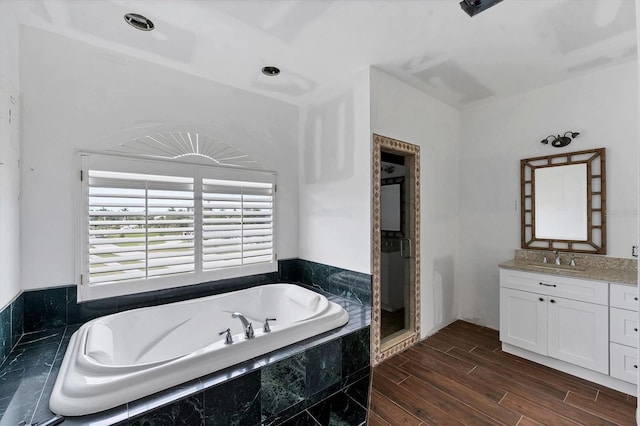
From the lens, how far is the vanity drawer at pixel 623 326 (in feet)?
6.62

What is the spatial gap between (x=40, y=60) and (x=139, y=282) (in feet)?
5.47

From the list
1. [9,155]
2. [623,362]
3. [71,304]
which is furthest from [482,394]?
[9,155]

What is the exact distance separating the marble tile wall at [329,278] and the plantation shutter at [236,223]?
0.29 m

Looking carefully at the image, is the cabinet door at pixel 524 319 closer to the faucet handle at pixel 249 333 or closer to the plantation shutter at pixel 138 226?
the faucet handle at pixel 249 333

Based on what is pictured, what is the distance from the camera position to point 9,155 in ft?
5.30

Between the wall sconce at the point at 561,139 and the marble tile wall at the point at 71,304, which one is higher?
the wall sconce at the point at 561,139

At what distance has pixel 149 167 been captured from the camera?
2252 mm

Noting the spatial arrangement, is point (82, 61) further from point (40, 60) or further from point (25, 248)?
point (25, 248)

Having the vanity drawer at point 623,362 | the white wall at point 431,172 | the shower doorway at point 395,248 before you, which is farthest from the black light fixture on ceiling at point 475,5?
the vanity drawer at point 623,362

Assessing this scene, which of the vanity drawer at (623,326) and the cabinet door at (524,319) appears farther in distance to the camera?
the cabinet door at (524,319)

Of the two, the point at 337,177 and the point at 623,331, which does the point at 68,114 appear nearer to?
the point at 337,177

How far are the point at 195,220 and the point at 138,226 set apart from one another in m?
0.43

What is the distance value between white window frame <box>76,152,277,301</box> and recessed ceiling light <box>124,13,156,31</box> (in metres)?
0.91

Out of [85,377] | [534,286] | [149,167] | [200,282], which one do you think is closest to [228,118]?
[149,167]
